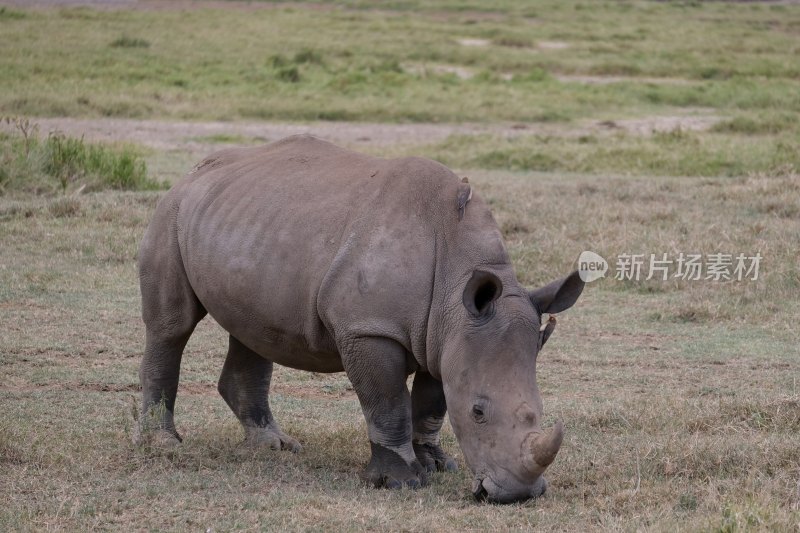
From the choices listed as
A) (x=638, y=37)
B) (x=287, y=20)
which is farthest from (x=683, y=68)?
(x=287, y=20)

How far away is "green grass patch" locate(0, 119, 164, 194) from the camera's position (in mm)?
12711

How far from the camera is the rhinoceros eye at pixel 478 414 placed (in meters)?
5.05

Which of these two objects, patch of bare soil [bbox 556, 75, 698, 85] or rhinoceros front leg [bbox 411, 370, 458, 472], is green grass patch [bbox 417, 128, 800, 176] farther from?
rhinoceros front leg [bbox 411, 370, 458, 472]

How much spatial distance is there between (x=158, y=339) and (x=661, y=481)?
2.70m

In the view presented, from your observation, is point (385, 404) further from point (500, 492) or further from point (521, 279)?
point (521, 279)

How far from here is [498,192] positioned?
12648 millimetres

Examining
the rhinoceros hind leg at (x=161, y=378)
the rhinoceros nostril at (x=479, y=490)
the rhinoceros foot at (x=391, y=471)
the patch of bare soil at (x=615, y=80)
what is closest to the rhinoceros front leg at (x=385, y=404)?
the rhinoceros foot at (x=391, y=471)

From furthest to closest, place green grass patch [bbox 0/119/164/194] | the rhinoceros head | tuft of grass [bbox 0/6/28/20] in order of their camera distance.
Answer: tuft of grass [bbox 0/6/28/20], green grass patch [bbox 0/119/164/194], the rhinoceros head

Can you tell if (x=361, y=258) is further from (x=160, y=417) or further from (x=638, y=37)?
(x=638, y=37)

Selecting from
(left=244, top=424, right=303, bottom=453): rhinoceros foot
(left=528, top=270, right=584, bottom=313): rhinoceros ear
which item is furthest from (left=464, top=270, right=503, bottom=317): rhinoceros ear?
(left=244, top=424, right=303, bottom=453): rhinoceros foot

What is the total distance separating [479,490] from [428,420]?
76cm

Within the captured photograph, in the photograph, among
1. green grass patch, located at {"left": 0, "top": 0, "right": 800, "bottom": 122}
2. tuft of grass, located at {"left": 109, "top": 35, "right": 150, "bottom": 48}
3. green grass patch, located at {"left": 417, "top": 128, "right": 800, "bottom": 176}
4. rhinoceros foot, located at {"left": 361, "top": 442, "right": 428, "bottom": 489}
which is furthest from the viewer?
tuft of grass, located at {"left": 109, "top": 35, "right": 150, "bottom": 48}

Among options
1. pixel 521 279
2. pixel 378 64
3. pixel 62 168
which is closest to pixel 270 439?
pixel 521 279

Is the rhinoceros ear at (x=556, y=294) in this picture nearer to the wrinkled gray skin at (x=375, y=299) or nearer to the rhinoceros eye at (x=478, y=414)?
the wrinkled gray skin at (x=375, y=299)
